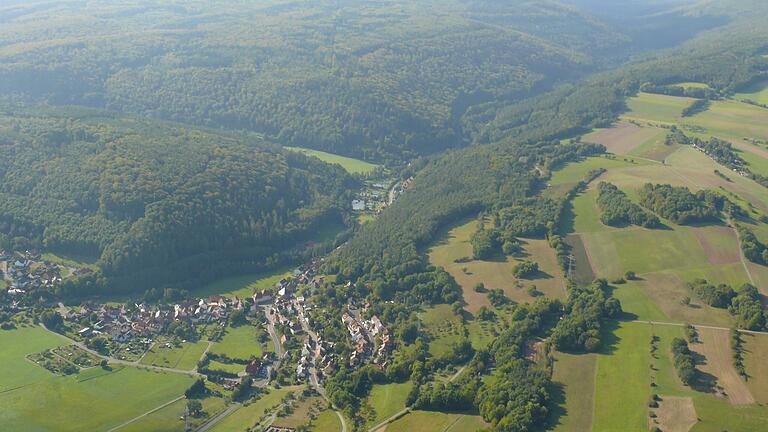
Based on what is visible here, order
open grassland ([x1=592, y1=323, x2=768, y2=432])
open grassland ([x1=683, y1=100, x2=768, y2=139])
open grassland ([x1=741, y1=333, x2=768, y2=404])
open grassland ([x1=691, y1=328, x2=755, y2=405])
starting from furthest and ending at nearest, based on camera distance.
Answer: open grassland ([x1=683, y1=100, x2=768, y2=139]) → open grassland ([x1=741, y1=333, x2=768, y2=404]) → open grassland ([x1=691, y1=328, x2=755, y2=405]) → open grassland ([x1=592, y1=323, x2=768, y2=432])

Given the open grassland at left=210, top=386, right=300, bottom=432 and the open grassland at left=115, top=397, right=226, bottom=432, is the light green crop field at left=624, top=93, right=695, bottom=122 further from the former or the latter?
the open grassland at left=115, top=397, right=226, bottom=432

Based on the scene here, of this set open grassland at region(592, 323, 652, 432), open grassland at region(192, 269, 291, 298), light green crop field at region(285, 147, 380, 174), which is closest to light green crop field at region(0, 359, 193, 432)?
open grassland at region(192, 269, 291, 298)

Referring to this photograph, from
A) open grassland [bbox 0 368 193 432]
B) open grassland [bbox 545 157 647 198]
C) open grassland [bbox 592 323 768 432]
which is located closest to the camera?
open grassland [bbox 592 323 768 432]

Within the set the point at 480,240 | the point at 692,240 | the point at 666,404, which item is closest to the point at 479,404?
the point at 666,404

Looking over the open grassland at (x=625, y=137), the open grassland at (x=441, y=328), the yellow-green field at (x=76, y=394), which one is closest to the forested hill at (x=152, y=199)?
the yellow-green field at (x=76, y=394)

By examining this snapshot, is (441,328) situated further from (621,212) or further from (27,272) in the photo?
(27,272)

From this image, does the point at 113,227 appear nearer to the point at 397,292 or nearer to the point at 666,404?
the point at 397,292

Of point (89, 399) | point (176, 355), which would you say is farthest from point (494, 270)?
point (89, 399)
